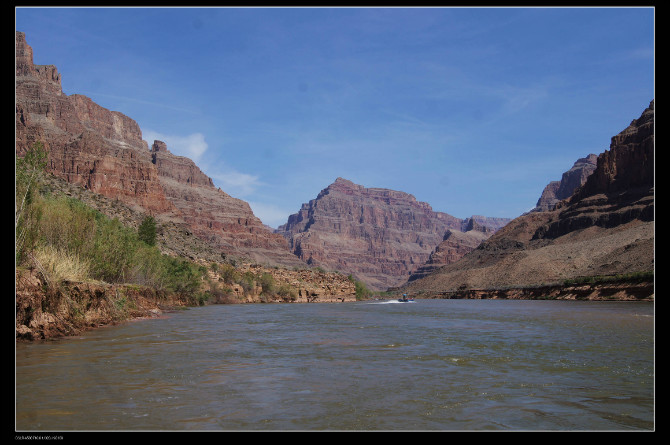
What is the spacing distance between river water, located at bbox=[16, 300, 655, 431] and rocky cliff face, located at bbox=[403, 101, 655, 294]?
85.2m

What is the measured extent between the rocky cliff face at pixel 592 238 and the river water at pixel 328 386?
85217 millimetres

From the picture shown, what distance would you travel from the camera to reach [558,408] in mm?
8383

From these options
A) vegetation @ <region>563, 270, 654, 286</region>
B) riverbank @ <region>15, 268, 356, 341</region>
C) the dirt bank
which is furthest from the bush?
the dirt bank

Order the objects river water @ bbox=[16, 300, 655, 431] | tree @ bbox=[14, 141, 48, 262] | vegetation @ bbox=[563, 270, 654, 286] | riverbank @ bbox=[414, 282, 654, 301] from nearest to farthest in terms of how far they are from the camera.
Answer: river water @ bbox=[16, 300, 655, 431], tree @ bbox=[14, 141, 48, 262], riverbank @ bbox=[414, 282, 654, 301], vegetation @ bbox=[563, 270, 654, 286]

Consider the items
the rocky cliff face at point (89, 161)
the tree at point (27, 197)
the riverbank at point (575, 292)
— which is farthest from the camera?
the rocky cliff face at point (89, 161)

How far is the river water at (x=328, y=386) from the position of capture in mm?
7457

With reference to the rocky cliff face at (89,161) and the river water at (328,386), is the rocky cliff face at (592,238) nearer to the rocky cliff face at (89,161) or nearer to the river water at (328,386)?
the river water at (328,386)

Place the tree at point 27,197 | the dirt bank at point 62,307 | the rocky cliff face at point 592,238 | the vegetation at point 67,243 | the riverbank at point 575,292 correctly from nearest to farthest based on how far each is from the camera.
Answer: the dirt bank at point 62,307, the tree at point 27,197, the vegetation at point 67,243, the riverbank at point 575,292, the rocky cliff face at point 592,238

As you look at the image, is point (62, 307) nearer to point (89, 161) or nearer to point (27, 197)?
point (27, 197)

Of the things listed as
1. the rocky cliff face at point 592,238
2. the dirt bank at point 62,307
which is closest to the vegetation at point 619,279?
the rocky cliff face at point 592,238

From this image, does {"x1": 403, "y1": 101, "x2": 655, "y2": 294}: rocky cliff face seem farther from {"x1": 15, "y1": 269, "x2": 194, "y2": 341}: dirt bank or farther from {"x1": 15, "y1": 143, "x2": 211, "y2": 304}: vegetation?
{"x1": 15, "y1": 269, "x2": 194, "y2": 341}: dirt bank

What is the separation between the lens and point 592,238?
136 m

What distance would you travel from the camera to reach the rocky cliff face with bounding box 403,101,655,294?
112m
